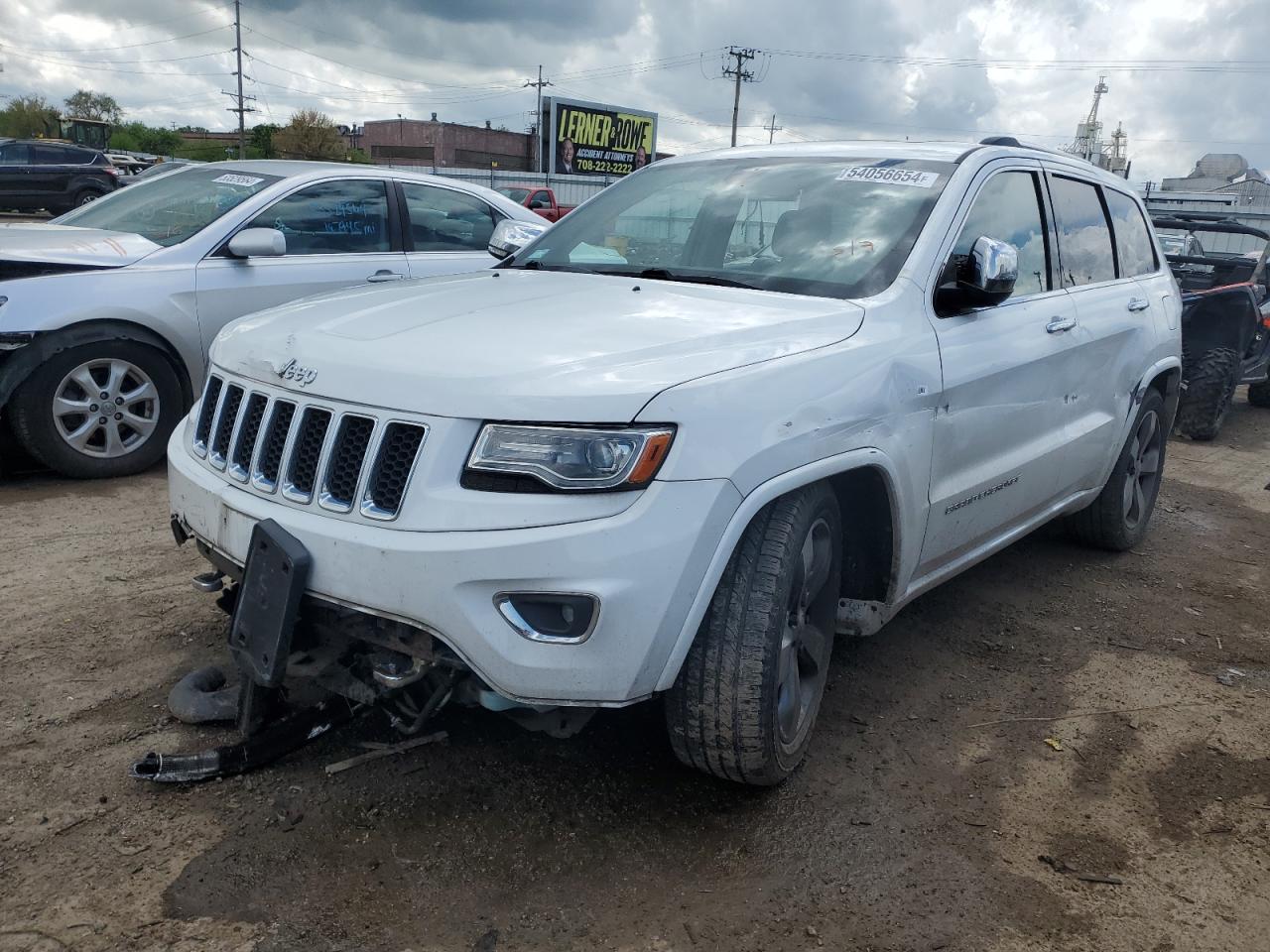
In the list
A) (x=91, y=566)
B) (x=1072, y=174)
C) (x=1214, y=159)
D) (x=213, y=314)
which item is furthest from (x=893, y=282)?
(x=1214, y=159)

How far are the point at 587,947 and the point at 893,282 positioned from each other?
203 centimetres

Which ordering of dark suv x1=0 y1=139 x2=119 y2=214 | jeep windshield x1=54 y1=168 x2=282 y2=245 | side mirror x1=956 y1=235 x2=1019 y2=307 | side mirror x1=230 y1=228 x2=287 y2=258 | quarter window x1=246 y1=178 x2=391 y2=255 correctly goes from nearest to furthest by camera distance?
1. side mirror x1=956 y1=235 x2=1019 y2=307
2. side mirror x1=230 y1=228 x2=287 y2=258
3. jeep windshield x1=54 y1=168 x2=282 y2=245
4. quarter window x1=246 y1=178 x2=391 y2=255
5. dark suv x1=0 y1=139 x2=119 y2=214

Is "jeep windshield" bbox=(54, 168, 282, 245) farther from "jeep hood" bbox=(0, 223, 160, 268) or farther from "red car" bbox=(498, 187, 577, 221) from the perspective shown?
"red car" bbox=(498, 187, 577, 221)

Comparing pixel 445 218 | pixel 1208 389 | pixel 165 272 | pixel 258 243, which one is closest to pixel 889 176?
pixel 258 243

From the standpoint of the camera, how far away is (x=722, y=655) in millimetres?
2549

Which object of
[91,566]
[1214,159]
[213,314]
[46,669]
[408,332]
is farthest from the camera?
[1214,159]

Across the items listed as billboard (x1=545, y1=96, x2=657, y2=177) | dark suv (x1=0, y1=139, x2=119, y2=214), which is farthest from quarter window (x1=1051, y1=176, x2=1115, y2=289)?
billboard (x1=545, y1=96, x2=657, y2=177)

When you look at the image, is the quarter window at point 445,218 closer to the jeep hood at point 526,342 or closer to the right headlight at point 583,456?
the jeep hood at point 526,342

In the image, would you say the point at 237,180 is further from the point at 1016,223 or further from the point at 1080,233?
the point at 1080,233

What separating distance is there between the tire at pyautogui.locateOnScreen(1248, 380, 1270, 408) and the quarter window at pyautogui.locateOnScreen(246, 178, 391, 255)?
29.7 feet

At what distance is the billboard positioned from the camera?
154 ft

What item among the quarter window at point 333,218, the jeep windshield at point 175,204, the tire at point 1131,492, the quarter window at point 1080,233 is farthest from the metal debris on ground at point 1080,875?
the jeep windshield at point 175,204

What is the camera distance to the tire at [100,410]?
521cm

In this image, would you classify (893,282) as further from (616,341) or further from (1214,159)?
(1214,159)
